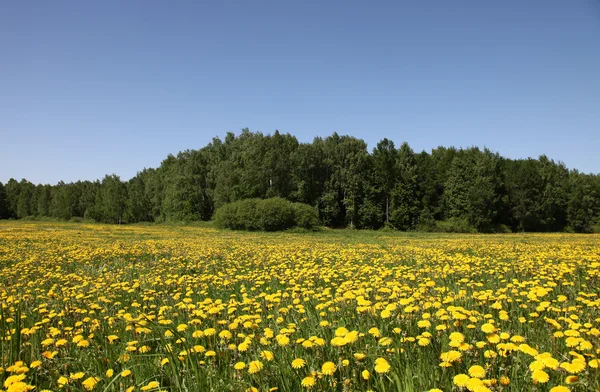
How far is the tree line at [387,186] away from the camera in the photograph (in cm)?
5744

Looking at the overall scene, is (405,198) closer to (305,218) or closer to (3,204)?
(305,218)

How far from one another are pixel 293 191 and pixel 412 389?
56.0 m

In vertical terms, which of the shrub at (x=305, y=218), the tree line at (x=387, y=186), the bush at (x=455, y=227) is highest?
the tree line at (x=387, y=186)

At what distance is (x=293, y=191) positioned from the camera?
5822cm

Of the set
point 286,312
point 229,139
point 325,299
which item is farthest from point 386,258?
point 229,139

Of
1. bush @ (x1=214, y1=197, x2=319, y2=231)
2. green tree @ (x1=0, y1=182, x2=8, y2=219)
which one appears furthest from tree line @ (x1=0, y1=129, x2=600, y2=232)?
green tree @ (x1=0, y1=182, x2=8, y2=219)

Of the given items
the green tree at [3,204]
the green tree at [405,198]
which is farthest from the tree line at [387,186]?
the green tree at [3,204]

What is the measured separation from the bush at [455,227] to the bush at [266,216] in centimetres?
2072

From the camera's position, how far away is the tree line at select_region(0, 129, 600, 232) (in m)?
57.4

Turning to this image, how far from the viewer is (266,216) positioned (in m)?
43.7

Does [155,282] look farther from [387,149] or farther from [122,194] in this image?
[122,194]

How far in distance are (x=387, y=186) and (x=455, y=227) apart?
12126mm

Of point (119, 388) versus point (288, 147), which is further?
point (288, 147)

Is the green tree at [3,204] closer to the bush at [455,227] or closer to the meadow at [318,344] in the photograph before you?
the bush at [455,227]
